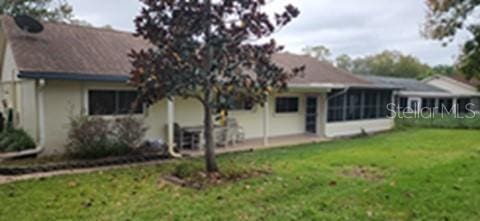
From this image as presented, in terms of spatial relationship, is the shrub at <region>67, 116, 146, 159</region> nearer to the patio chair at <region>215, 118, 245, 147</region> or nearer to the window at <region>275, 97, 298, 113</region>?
the patio chair at <region>215, 118, 245, 147</region>

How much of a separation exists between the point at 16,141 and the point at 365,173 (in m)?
8.49

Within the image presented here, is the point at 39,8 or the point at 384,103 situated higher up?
the point at 39,8

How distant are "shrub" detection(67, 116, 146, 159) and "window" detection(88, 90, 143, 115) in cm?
67

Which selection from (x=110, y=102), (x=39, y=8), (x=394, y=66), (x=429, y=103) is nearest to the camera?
(x=110, y=102)

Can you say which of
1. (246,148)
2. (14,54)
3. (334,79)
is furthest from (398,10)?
(14,54)

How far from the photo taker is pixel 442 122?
20.3 meters

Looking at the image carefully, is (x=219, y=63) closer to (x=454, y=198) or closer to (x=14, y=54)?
(x=454, y=198)

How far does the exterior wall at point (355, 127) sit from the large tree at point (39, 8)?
45.9 feet

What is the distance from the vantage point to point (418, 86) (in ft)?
106

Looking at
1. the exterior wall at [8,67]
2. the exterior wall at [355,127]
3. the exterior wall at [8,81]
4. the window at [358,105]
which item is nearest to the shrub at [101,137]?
the exterior wall at [8,81]

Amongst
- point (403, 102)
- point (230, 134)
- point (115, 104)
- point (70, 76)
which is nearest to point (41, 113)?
point (70, 76)

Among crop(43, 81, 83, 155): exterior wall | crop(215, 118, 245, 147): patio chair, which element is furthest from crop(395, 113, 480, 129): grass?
crop(43, 81, 83, 155): exterior wall

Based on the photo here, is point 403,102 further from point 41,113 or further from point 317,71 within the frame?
point 41,113

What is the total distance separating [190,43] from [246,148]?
5.58 meters
